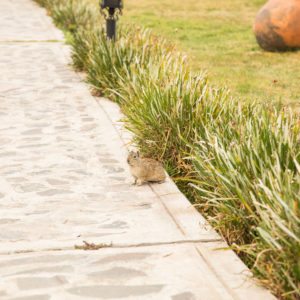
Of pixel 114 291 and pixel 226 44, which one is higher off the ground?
pixel 114 291

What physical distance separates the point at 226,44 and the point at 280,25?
1824 mm

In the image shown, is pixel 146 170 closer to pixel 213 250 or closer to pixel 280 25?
pixel 213 250

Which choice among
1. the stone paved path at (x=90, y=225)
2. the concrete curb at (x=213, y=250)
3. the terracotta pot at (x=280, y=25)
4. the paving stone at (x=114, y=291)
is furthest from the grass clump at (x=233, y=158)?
the terracotta pot at (x=280, y=25)

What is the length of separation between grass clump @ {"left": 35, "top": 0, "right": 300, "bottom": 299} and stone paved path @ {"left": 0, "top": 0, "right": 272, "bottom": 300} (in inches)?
7.4

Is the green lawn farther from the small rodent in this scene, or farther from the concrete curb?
the concrete curb

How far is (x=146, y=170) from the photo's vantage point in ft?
20.4

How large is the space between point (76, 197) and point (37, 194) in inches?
14.3

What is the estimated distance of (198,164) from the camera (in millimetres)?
6047

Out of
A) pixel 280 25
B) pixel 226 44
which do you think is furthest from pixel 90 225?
pixel 226 44

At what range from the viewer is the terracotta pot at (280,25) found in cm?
1386

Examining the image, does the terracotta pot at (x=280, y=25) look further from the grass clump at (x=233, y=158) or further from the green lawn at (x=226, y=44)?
the grass clump at (x=233, y=158)

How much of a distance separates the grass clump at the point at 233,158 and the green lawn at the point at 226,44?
739 mm

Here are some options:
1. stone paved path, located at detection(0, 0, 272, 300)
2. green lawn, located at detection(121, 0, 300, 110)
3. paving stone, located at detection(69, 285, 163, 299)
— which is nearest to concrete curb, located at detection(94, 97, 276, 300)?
stone paved path, located at detection(0, 0, 272, 300)

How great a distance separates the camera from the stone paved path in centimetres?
433
